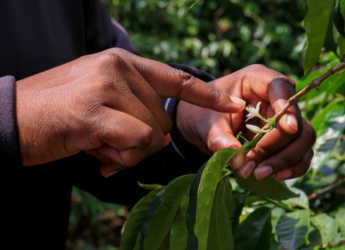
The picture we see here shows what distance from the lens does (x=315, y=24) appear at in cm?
77

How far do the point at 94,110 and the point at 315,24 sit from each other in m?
0.37

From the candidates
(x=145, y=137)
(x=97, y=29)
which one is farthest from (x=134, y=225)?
(x=97, y=29)

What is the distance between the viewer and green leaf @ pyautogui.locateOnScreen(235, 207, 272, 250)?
992mm

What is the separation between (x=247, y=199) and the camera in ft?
3.63

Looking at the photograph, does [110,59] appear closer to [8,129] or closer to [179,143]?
[8,129]

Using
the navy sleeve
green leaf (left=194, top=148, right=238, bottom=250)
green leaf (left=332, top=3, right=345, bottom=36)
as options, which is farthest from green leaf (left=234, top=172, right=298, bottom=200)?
the navy sleeve

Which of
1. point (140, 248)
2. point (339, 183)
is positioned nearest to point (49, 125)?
point (140, 248)

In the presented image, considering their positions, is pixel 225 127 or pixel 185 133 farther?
pixel 185 133

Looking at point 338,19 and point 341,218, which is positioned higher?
point 338,19

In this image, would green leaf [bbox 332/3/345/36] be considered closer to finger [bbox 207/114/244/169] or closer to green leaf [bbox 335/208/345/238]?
finger [bbox 207/114/244/169]

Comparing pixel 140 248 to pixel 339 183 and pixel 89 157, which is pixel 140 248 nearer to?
pixel 89 157

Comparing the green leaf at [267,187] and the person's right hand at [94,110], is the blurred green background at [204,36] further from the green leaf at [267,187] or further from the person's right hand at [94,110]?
the person's right hand at [94,110]

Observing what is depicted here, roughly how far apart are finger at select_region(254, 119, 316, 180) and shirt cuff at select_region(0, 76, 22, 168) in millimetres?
423

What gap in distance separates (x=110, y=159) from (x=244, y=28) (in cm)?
458
